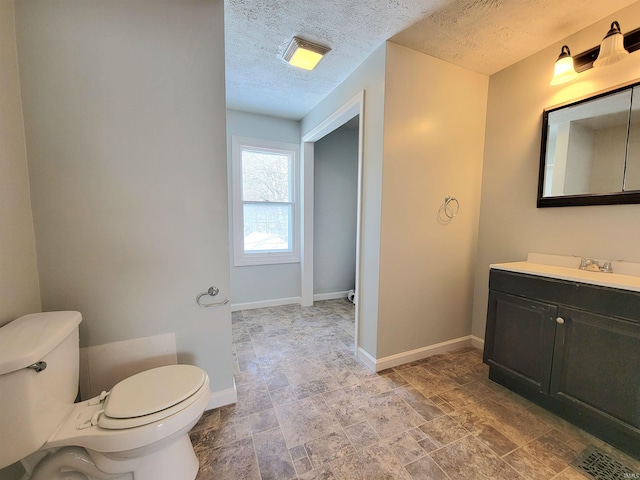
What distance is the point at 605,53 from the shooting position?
4.63 ft

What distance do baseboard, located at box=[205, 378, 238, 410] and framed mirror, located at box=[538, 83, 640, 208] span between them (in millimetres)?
2675

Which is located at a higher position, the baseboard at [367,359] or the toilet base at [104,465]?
the toilet base at [104,465]

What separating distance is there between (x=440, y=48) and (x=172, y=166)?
2.11 m

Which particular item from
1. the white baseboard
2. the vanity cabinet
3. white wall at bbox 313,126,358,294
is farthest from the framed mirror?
white wall at bbox 313,126,358,294

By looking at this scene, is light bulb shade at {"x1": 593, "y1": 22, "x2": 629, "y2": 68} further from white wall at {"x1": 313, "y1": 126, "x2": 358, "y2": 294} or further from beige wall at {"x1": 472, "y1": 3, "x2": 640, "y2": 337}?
white wall at {"x1": 313, "y1": 126, "x2": 358, "y2": 294}

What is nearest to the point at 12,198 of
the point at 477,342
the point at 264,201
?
the point at 264,201

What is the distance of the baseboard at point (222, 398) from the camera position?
5.32 ft

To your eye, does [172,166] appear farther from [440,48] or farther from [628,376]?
[628,376]

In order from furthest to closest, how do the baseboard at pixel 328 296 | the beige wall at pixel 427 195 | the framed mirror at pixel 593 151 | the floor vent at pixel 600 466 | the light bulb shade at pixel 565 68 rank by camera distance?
the baseboard at pixel 328 296 < the beige wall at pixel 427 195 < the light bulb shade at pixel 565 68 < the framed mirror at pixel 593 151 < the floor vent at pixel 600 466

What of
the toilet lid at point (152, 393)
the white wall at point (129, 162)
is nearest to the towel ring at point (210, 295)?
the white wall at point (129, 162)

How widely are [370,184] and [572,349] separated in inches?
63.8

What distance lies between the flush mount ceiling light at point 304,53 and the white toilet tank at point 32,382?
215 cm

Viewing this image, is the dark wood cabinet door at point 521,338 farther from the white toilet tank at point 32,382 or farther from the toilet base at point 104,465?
the white toilet tank at point 32,382

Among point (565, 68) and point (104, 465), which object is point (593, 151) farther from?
point (104, 465)
